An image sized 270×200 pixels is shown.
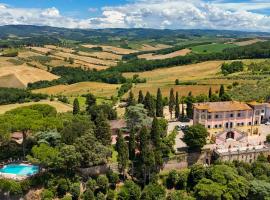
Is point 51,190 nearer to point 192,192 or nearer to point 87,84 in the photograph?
point 192,192

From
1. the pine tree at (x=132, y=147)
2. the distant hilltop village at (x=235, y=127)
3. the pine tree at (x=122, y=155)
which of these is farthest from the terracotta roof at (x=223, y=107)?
the pine tree at (x=122, y=155)

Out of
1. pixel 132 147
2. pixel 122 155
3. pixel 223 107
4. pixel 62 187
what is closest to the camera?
pixel 62 187

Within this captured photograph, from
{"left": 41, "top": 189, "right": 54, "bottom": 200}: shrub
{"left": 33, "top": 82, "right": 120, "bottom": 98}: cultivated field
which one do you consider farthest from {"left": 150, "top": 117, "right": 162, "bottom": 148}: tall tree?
{"left": 33, "top": 82, "right": 120, "bottom": 98}: cultivated field

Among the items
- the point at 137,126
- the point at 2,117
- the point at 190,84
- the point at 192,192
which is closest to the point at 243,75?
the point at 190,84

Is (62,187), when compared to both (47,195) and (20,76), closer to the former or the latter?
(47,195)

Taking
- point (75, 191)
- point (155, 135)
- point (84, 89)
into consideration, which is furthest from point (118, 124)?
point (84, 89)

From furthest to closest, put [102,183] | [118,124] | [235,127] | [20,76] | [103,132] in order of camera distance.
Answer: [20,76]
[235,127]
[118,124]
[103,132]
[102,183]
